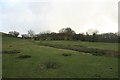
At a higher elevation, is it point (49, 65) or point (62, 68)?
point (49, 65)

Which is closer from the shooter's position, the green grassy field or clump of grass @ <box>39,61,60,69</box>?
the green grassy field

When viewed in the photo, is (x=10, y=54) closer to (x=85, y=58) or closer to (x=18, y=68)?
(x=18, y=68)

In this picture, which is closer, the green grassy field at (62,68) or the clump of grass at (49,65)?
the green grassy field at (62,68)

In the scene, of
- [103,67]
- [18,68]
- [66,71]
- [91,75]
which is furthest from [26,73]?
[103,67]

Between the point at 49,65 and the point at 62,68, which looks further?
the point at 49,65

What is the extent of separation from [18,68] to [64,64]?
515 cm

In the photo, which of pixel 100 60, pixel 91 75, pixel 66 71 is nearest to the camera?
pixel 91 75

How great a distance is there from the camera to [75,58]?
27859 mm

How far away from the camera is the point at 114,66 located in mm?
23609

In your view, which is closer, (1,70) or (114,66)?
(1,70)

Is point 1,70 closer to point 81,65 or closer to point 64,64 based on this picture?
point 64,64

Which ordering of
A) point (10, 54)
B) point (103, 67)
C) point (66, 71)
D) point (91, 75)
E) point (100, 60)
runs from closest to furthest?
point (91, 75), point (66, 71), point (103, 67), point (100, 60), point (10, 54)

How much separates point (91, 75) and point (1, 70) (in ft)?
29.2

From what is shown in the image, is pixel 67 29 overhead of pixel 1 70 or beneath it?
overhead
